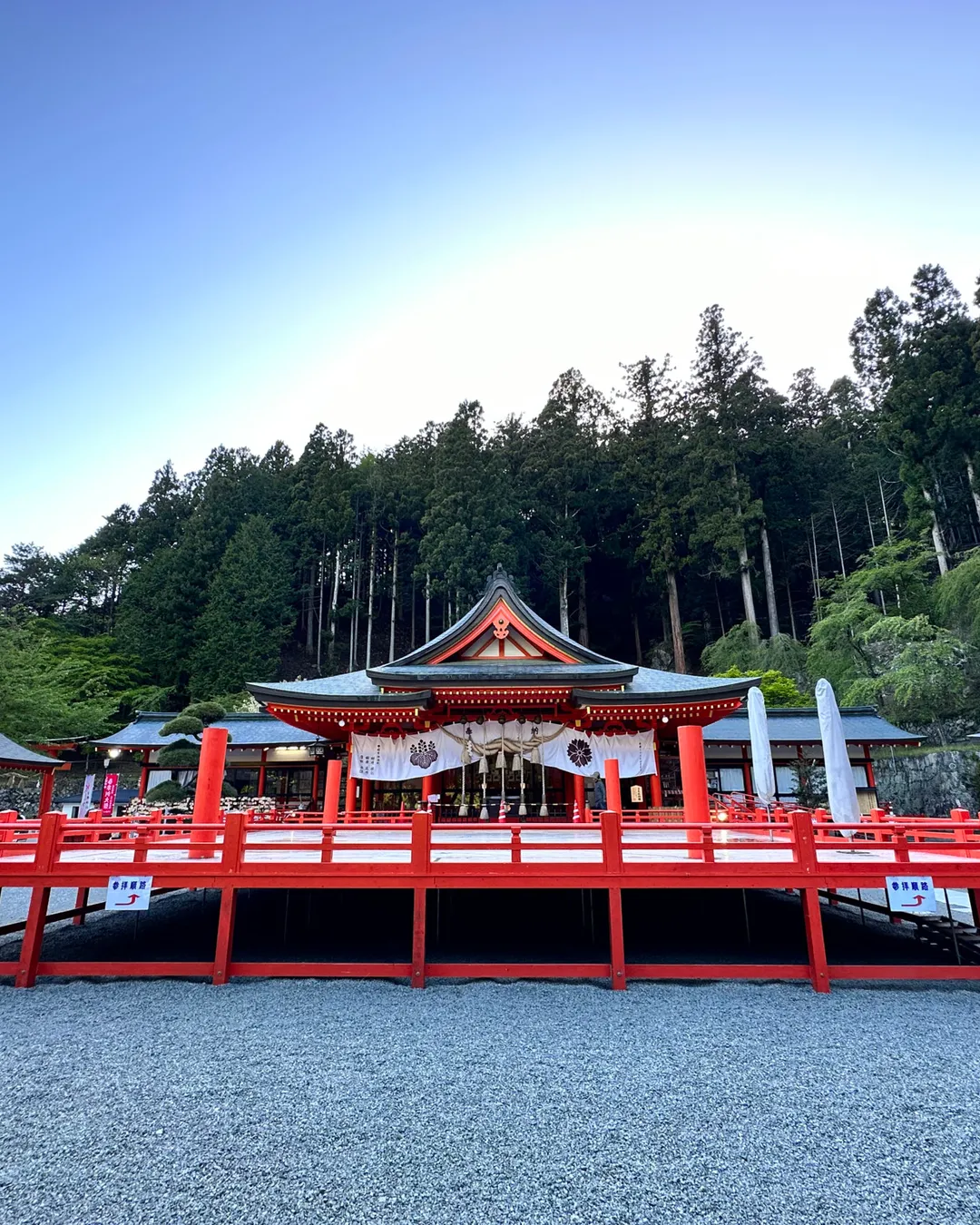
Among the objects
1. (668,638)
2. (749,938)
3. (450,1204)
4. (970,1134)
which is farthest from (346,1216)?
(668,638)

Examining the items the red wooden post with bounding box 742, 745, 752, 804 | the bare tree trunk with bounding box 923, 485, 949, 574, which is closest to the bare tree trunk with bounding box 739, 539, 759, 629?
the bare tree trunk with bounding box 923, 485, 949, 574

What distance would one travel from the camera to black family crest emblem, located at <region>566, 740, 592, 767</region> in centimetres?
1260

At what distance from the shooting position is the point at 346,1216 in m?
3.40

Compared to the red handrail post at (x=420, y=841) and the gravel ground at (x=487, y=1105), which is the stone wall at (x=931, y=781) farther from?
the red handrail post at (x=420, y=841)

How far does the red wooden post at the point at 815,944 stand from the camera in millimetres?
6871

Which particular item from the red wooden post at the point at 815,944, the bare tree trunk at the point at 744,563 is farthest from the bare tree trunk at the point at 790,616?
the red wooden post at the point at 815,944

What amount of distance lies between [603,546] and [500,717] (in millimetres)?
27258

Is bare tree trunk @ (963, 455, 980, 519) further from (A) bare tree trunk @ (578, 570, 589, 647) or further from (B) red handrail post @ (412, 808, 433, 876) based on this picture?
(B) red handrail post @ (412, 808, 433, 876)

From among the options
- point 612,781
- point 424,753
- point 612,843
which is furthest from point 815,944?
point 424,753

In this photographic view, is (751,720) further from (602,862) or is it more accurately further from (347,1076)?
(347,1076)

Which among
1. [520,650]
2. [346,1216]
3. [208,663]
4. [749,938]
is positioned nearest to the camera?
[346,1216]

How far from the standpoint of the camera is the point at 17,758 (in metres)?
16.2

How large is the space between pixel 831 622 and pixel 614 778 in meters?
17.2

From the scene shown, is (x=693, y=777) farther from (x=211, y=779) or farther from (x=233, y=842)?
(x=211, y=779)
